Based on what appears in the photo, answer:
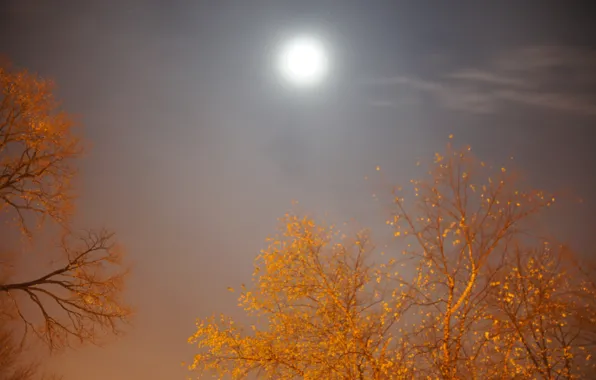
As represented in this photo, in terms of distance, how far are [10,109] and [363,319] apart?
7.49 metres

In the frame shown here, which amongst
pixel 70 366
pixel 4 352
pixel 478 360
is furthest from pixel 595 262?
pixel 70 366

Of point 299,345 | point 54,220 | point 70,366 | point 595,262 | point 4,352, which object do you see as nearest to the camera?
point 299,345

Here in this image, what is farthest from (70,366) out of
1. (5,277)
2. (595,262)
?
(595,262)

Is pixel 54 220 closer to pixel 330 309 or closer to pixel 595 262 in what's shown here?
pixel 330 309

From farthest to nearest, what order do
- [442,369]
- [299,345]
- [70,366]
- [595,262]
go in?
[70,366] < [595,262] < [299,345] < [442,369]

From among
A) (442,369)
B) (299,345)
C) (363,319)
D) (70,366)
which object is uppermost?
(70,366)

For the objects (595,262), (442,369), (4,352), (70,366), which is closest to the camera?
(442,369)

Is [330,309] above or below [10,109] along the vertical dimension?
below

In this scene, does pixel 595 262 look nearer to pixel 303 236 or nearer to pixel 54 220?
pixel 303 236

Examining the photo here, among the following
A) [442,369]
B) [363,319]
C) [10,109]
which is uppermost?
[10,109]

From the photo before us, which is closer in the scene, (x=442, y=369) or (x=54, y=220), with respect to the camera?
(x=442, y=369)

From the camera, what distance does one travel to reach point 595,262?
13.0 meters

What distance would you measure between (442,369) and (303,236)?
11.0 ft

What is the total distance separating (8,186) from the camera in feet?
24.3
